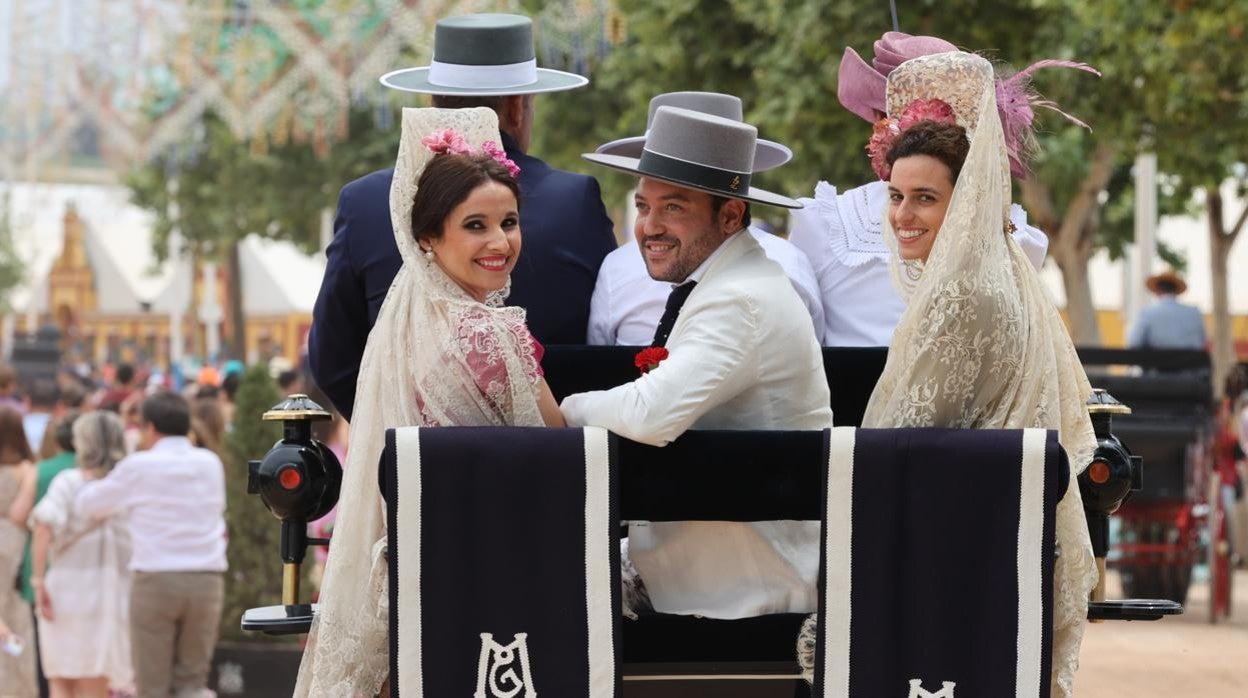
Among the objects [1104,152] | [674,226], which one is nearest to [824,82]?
[1104,152]

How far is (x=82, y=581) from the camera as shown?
10109mm

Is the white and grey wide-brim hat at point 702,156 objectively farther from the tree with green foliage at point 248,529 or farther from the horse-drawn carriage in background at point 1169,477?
the horse-drawn carriage in background at point 1169,477

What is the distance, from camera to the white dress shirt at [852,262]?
211 inches

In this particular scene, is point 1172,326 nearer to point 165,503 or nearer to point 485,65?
point 165,503

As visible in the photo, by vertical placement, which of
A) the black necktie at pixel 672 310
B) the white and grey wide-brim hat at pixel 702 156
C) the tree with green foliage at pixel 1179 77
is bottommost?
the black necktie at pixel 672 310

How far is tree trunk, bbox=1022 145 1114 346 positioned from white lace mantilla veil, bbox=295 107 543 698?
640 inches

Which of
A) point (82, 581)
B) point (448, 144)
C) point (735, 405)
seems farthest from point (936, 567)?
point (82, 581)

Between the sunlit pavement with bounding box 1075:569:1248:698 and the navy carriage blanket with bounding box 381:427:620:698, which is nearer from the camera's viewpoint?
the navy carriage blanket with bounding box 381:427:620:698

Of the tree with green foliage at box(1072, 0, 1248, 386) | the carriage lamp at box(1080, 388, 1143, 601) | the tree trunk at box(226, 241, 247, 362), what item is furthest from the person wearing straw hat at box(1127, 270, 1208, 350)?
the tree trunk at box(226, 241, 247, 362)

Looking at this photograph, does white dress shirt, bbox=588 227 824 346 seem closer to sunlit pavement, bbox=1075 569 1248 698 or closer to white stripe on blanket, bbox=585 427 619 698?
white stripe on blanket, bbox=585 427 619 698

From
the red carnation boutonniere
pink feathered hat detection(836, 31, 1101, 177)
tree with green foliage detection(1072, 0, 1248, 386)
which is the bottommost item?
the red carnation boutonniere

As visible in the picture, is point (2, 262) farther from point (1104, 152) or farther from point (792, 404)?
point (792, 404)

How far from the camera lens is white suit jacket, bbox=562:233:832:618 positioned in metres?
4.14

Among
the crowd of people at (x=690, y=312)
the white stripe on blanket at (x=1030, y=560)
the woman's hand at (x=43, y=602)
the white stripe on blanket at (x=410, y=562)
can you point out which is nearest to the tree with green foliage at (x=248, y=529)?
the woman's hand at (x=43, y=602)
